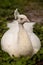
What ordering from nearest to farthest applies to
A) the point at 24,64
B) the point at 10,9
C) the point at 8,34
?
the point at 24,64, the point at 8,34, the point at 10,9

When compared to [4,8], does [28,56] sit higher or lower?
lower

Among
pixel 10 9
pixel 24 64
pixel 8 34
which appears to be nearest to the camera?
pixel 24 64

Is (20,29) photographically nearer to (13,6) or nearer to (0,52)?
(0,52)

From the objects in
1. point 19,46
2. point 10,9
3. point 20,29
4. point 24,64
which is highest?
point 10,9

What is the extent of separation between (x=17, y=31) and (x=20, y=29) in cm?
14

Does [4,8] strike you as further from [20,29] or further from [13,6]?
[20,29]

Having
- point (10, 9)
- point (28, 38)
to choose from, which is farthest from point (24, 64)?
point (10, 9)

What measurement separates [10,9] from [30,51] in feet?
9.35

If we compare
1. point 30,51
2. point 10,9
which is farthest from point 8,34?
point 10,9

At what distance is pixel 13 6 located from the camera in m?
7.07

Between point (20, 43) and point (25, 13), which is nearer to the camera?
point (20, 43)

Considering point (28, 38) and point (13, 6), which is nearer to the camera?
point (28, 38)

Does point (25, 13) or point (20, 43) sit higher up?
point (25, 13)

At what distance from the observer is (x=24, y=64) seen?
414cm
